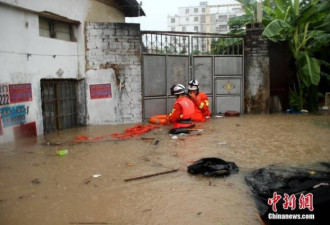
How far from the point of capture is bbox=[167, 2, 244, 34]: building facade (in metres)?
64.0

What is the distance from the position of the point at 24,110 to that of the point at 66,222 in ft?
16.7

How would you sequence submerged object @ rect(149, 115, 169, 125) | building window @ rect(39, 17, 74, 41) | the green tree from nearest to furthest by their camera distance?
1. building window @ rect(39, 17, 74, 41)
2. submerged object @ rect(149, 115, 169, 125)
3. the green tree

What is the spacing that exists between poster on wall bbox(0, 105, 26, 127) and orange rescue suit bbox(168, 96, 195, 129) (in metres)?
3.73

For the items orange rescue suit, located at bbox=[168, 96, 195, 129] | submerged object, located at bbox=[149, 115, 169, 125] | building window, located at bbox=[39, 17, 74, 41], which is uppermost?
building window, located at bbox=[39, 17, 74, 41]

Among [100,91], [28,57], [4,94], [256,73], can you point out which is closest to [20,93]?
[4,94]

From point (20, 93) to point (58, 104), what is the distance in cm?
145

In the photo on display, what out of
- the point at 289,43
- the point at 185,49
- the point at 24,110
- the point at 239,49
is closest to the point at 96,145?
the point at 24,110

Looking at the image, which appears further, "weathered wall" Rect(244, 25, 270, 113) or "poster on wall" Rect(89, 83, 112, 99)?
"weathered wall" Rect(244, 25, 270, 113)

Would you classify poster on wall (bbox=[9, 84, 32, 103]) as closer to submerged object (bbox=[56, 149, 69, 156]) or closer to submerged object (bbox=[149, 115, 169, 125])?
submerged object (bbox=[56, 149, 69, 156])

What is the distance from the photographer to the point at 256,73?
11.1 metres

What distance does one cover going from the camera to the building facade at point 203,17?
210 feet

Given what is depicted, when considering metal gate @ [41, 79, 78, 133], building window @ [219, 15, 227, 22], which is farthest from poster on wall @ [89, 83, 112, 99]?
building window @ [219, 15, 227, 22]

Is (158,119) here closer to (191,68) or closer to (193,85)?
(193,85)

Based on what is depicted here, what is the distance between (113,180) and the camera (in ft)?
14.7
